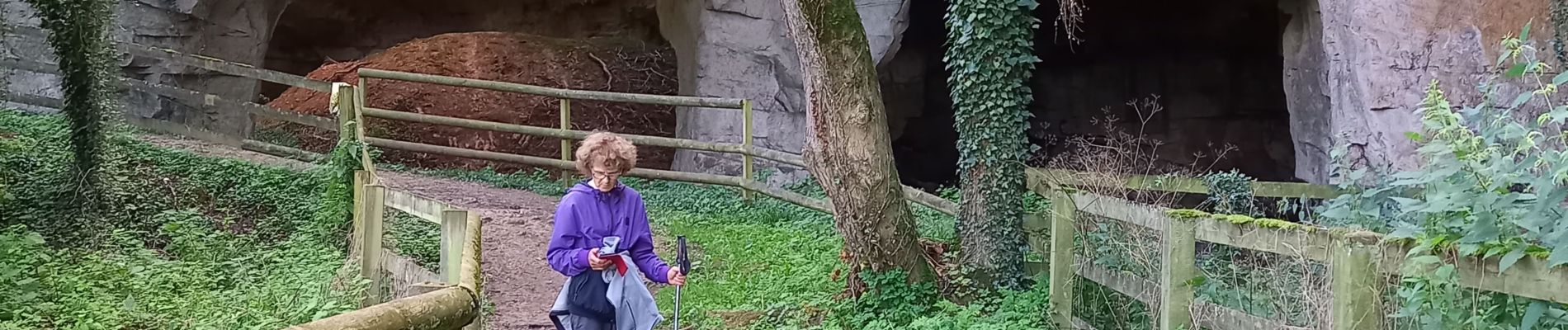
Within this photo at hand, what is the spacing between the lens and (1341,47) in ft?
29.7

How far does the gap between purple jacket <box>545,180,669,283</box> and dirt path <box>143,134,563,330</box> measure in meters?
2.20

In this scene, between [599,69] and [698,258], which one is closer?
[698,258]

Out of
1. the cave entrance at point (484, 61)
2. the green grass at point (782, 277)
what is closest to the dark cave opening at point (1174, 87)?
the cave entrance at point (484, 61)

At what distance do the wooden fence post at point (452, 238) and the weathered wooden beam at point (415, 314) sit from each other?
1.29 meters

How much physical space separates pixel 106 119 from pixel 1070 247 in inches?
259

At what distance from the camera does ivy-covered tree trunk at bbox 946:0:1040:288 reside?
19.5ft

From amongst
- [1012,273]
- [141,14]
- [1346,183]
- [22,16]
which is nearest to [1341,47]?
[1012,273]

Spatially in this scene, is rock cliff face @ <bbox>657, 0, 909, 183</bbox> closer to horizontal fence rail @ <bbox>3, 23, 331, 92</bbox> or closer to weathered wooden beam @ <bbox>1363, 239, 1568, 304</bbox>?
horizontal fence rail @ <bbox>3, 23, 331, 92</bbox>

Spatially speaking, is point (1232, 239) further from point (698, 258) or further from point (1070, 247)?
point (698, 258)

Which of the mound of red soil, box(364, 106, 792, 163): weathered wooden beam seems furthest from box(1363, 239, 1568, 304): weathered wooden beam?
the mound of red soil

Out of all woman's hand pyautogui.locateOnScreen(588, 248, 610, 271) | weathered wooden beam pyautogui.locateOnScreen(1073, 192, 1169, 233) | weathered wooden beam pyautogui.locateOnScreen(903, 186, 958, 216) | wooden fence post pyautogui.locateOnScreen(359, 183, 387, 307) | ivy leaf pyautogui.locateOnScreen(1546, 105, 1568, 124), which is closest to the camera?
ivy leaf pyautogui.locateOnScreen(1546, 105, 1568, 124)

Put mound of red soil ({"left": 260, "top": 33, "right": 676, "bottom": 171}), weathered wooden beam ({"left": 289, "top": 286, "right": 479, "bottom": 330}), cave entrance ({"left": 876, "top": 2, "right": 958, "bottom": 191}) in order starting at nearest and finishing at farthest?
weathered wooden beam ({"left": 289, "top": 286, "right": 479, "bottom": 330}) → cave entrance ({"left": 876, "top": 2, "right": 958, "bottom": 191}) → mound of red soil ({"left": 260, "top": 33, "right": 676, "bottom": 171})

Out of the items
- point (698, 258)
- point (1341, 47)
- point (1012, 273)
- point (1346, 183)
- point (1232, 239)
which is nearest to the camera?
point (1232, 239)

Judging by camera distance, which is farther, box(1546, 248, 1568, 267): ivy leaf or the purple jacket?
the purple jacket
